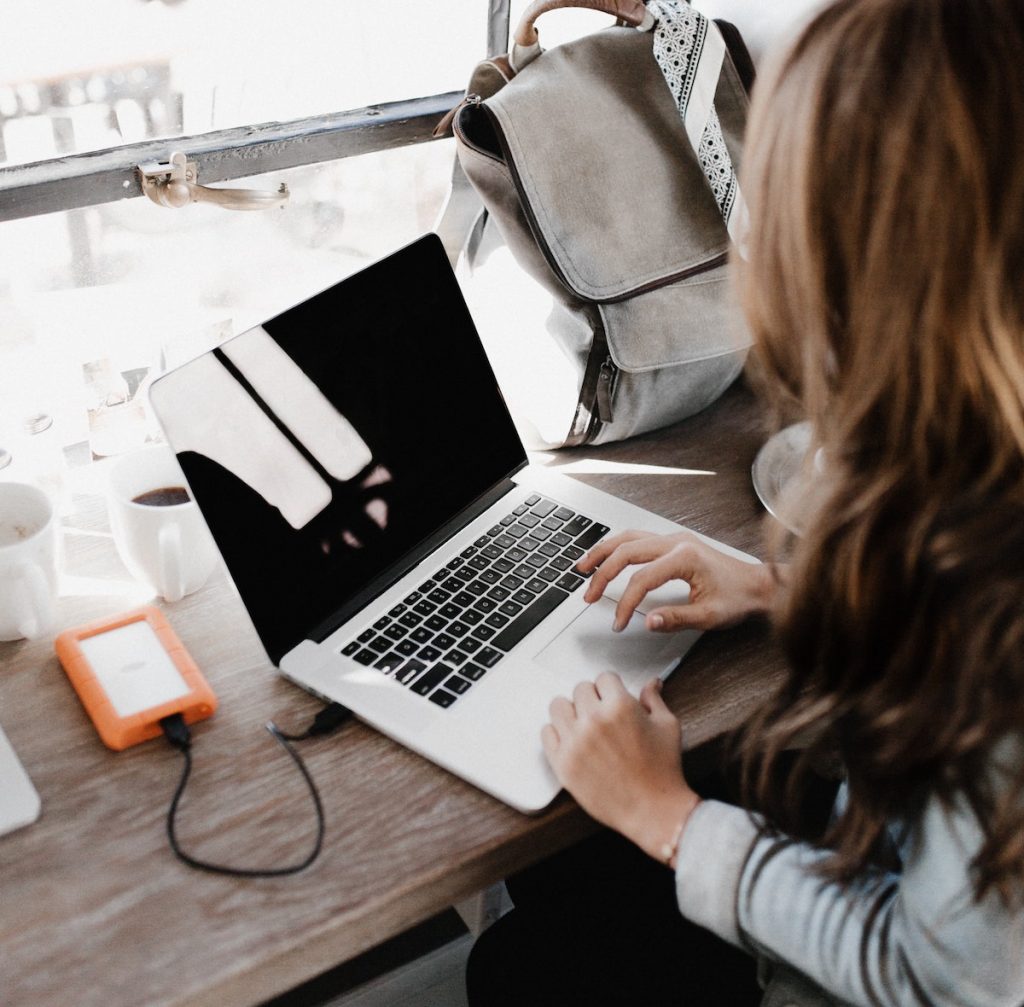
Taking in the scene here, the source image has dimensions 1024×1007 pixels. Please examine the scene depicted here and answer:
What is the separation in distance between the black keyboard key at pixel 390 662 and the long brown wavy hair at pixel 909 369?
310 mm

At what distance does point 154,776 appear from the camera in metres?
0.71

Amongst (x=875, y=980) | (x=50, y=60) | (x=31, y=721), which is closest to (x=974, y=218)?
(x=875, y=980)

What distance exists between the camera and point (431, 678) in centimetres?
76

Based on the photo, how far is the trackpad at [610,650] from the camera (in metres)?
0.78

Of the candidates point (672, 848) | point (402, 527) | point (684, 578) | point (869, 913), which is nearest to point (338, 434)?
point (402, 527)

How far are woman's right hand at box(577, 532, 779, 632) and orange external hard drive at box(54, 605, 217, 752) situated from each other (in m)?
0.32

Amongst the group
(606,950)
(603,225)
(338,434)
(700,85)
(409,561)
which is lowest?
(606,950)

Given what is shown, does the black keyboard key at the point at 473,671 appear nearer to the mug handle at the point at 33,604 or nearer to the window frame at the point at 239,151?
the mug handle at the point at 33,604

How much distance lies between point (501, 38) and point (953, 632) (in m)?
1.02

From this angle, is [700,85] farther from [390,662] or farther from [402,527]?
[390,662]

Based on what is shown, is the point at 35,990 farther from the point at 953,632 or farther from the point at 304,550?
the point at 953,632

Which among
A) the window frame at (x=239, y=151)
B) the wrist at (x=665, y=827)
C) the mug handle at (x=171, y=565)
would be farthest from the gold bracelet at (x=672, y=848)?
the window frame at (x=239, y=151)

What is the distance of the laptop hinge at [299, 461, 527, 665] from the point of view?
2.63 feet

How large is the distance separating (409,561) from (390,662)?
0.12 meters
